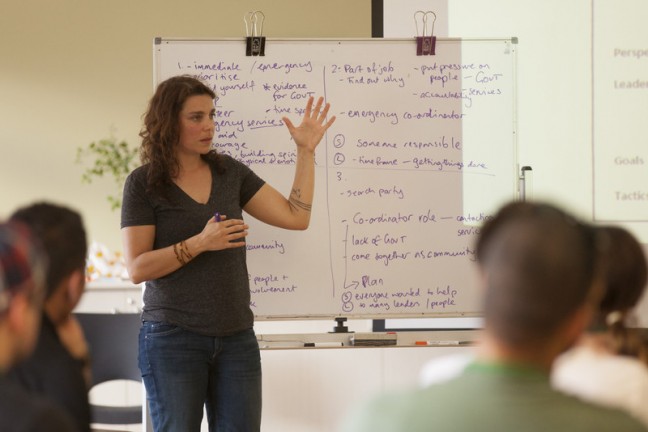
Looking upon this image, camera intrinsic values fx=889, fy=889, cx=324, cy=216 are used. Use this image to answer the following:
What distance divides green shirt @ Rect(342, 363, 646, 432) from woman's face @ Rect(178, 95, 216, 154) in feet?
6.58

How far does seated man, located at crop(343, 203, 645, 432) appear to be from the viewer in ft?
3.38

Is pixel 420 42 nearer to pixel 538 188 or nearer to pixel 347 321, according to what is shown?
pixel 538 188

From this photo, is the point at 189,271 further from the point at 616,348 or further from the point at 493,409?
the point at 493,409

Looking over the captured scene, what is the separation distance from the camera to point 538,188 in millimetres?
3930

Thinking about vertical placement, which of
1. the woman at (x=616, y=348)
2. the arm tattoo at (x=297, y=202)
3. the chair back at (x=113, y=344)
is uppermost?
the arm tattoo at (x=297, y=202)

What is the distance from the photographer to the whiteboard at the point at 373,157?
11.4ft

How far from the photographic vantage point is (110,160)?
5207 millimetres

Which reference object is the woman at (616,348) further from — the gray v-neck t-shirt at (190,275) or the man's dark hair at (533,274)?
the gray v-neck t-shirt at (190,275)

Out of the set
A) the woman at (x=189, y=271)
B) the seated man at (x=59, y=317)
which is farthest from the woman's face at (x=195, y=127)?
the seated man at (x=59, y=317)

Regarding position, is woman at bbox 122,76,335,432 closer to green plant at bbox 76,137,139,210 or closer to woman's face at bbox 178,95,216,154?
woman's face at bbox 178,95,216,154

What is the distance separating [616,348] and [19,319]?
110cm

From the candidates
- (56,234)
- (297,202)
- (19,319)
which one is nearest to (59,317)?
(56,234)

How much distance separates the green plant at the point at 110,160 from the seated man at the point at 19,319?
415cm

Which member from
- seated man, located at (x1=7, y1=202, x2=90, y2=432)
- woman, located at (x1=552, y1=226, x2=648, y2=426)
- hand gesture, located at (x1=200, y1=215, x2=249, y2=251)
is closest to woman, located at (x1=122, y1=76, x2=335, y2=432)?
hand gesture, located at (x1=200, y1=215, x2=249, y2=251)
